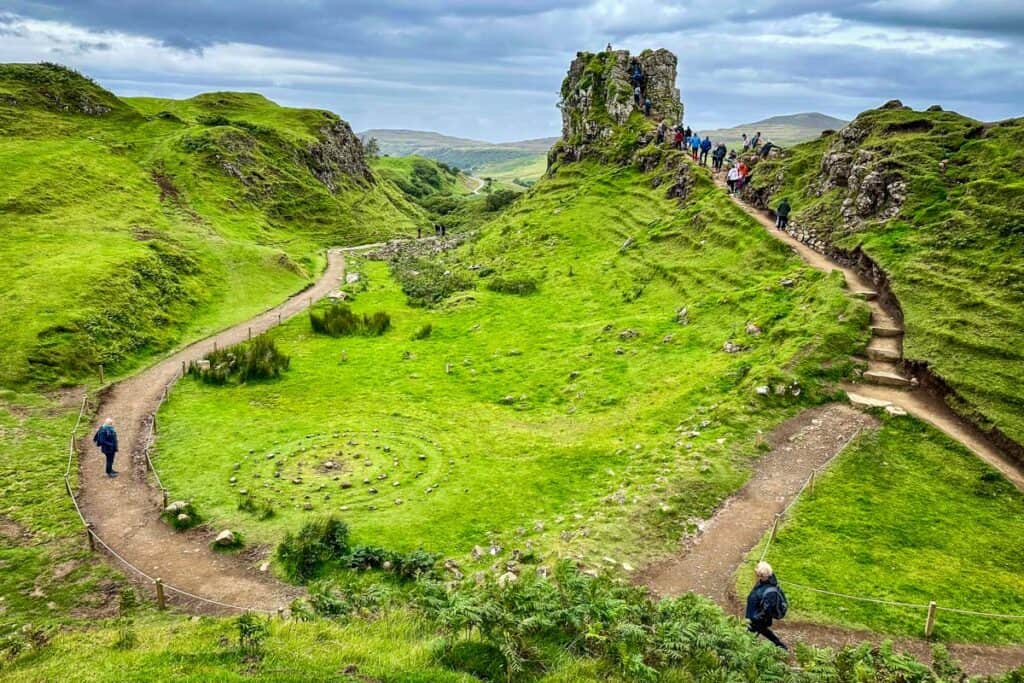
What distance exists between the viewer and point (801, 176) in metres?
47.2

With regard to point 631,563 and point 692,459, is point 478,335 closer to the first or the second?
point 692,459

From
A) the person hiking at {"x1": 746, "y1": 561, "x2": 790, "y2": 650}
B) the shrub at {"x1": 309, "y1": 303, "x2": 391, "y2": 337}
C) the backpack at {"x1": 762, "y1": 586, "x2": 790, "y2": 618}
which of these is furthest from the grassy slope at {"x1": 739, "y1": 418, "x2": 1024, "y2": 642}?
the shrub at {"x1": 309, "y1": 303, "x2": 391, "y2": 337}

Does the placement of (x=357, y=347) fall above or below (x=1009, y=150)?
below

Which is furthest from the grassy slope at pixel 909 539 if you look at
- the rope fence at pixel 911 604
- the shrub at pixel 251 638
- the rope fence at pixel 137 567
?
the rope fence at pixel 137 567

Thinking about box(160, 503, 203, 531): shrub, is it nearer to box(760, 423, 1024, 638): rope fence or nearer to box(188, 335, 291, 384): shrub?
box(188, 335, 291, 384): shrub

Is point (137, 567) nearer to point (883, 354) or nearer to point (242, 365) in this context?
point (242, 365)

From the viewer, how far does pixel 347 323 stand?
47.0 meters

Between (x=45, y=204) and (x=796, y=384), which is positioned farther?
(x=45, y=204)

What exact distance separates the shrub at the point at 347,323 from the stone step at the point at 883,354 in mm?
33952

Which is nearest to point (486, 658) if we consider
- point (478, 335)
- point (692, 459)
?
point (692, 459)

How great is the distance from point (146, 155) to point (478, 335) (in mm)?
72400

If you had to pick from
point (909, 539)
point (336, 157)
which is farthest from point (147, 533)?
point (336, 157)

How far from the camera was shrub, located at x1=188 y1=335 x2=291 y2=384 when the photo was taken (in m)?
35.5

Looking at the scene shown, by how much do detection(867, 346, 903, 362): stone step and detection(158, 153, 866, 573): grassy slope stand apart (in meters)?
0.68
